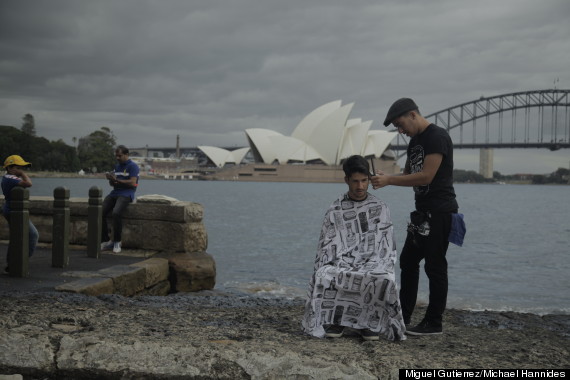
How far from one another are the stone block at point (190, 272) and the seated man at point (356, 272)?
317cm

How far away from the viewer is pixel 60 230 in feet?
16.8

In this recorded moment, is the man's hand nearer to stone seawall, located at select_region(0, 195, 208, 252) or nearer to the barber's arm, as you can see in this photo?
the barber's arm

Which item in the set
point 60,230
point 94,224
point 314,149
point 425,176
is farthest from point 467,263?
point 314,149

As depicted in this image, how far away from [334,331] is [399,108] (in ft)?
4.37

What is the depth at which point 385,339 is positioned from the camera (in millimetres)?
2922

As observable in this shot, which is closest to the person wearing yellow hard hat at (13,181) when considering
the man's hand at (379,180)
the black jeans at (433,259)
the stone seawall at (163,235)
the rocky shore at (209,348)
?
the stone seawall at (163,235)

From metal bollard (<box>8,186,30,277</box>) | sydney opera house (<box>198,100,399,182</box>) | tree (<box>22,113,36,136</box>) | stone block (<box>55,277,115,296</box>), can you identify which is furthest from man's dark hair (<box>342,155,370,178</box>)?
sydney opera house (<box>198,100,399,182</box>)

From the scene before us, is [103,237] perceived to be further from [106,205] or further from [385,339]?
[385,339]

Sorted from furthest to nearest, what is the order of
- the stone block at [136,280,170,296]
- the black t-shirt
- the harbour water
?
the harbour water < the stone block at [136,280,170,296] < the black t-shirt

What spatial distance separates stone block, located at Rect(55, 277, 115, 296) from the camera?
409 cm

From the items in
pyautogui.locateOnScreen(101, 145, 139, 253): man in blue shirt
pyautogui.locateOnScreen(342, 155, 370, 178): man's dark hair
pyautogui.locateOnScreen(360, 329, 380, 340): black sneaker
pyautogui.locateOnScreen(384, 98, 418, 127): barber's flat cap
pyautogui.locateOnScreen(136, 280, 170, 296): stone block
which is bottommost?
pyautogui.locateOnScreen(136, 280, 170, 296): stone block

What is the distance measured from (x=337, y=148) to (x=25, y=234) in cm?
7253

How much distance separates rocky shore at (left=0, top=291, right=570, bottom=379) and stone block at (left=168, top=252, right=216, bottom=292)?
86.6 inches

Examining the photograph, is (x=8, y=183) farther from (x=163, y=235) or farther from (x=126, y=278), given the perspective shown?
(x=163, y=235)
